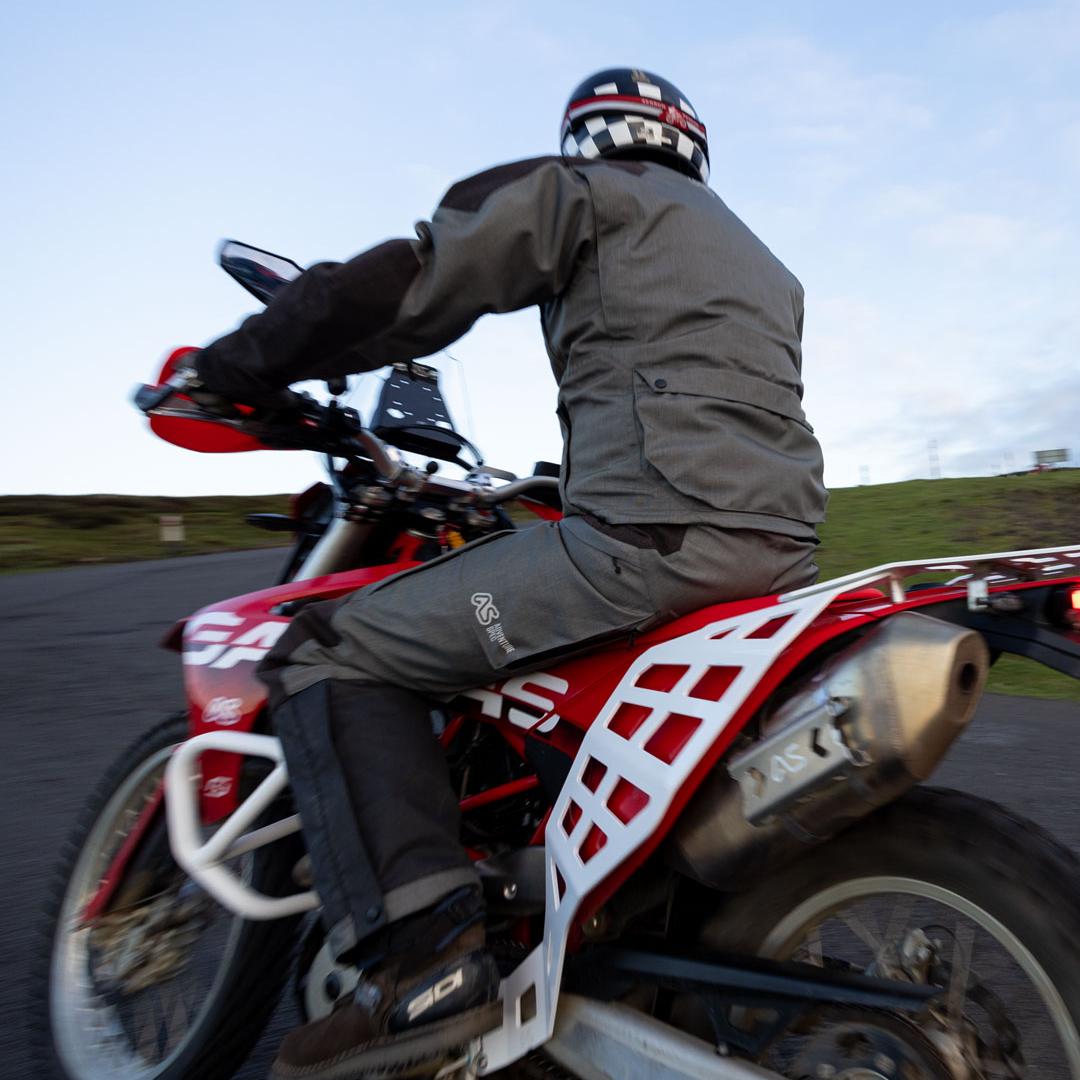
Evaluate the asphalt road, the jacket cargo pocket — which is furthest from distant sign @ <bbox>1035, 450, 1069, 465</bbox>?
the jacket cargo pocket

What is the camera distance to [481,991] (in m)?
1.79

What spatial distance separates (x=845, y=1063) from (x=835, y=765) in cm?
47

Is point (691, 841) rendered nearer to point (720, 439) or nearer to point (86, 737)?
point (720, 439)

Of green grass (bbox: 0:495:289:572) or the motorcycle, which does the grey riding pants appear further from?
green grass (bbox: 0:495:289:572)

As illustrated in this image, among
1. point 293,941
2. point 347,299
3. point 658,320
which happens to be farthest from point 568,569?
point 293,941

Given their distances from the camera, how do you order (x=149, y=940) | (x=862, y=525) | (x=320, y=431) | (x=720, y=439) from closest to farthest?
(x=720, y=439), (x=320, y=431), (x=149, y=940), (x=862, y=525)

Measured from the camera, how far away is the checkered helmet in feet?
7.27

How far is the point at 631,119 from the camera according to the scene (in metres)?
2.21

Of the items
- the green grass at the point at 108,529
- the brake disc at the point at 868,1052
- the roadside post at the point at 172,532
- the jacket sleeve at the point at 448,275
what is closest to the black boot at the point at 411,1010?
the brake disc at the point at 868,1052

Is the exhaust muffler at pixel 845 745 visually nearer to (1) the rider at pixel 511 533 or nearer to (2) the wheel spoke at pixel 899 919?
(2) the wheel spoke at pixel 899 919

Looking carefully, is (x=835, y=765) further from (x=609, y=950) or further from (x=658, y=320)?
(x=658, y=320)

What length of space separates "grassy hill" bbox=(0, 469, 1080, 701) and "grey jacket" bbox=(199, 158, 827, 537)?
5.26m

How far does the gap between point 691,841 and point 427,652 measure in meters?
0.57

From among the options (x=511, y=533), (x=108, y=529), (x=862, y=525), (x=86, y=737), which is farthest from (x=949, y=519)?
(x=108, y=529)
